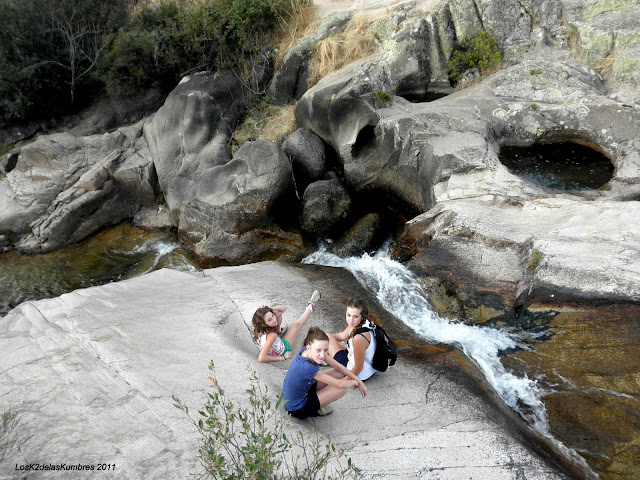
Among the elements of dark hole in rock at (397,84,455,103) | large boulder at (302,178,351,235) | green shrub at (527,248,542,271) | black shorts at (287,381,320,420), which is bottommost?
large boulder at (302,178,351,235)

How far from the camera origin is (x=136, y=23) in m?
13.6

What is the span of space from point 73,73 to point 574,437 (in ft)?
46.1

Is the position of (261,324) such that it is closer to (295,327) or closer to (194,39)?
(295,327)

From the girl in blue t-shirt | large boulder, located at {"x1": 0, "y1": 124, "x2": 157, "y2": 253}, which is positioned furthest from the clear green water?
the girl in blue t-shirt

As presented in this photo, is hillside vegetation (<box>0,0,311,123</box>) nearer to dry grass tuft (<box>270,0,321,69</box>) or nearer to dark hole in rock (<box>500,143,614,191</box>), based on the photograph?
dry grass tuft (<box>270,0,321,69</box>)

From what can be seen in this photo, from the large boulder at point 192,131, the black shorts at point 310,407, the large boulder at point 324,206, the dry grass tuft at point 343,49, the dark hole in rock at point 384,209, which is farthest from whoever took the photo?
the dry grass tuft at point 343,49

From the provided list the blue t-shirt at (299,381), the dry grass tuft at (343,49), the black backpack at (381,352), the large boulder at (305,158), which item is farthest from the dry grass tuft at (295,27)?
the blue t-shirt at (299,381)

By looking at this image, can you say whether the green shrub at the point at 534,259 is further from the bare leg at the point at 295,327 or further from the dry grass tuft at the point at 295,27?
the dry grass tuft at the point at 295,27

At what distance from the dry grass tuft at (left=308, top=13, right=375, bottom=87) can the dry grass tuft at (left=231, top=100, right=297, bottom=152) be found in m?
1.11

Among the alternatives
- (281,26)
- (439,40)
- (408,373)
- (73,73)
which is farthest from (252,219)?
(73,73)

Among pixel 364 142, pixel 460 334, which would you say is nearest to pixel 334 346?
pixel 460 334

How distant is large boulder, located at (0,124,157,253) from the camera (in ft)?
34.9

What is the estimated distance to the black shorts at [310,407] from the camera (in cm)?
445

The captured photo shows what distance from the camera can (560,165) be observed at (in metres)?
8.30
